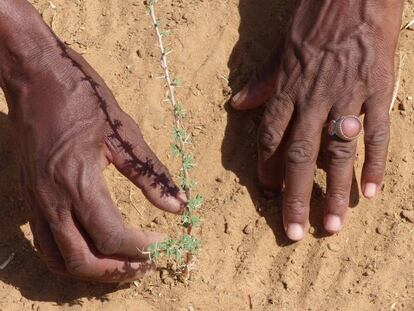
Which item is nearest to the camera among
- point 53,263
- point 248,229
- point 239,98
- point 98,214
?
point 98,214

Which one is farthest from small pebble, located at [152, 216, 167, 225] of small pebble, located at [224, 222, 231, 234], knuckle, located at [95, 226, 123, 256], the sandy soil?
knuckle, located at [95, 226, 123, 256]

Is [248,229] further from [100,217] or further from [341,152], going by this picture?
[100,217]

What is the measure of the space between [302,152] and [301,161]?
4 centimetres

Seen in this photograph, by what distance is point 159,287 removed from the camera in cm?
332

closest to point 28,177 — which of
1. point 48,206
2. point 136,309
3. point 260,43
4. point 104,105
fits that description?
point 48,206

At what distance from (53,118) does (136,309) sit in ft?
2.93

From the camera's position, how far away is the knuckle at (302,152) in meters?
3.16

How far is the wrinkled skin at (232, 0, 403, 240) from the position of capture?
3158 millimetres

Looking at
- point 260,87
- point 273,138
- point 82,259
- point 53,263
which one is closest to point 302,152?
point 273,138

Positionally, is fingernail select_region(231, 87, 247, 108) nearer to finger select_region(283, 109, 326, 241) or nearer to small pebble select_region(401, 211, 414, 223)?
finger select_region(283, 109, 326, 241)

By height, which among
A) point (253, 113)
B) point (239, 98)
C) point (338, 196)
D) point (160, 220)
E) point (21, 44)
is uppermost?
point (21, 44)

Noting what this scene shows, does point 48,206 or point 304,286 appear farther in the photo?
point 304,286

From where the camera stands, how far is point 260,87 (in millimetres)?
3441

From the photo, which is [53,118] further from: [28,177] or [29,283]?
[29,283]
